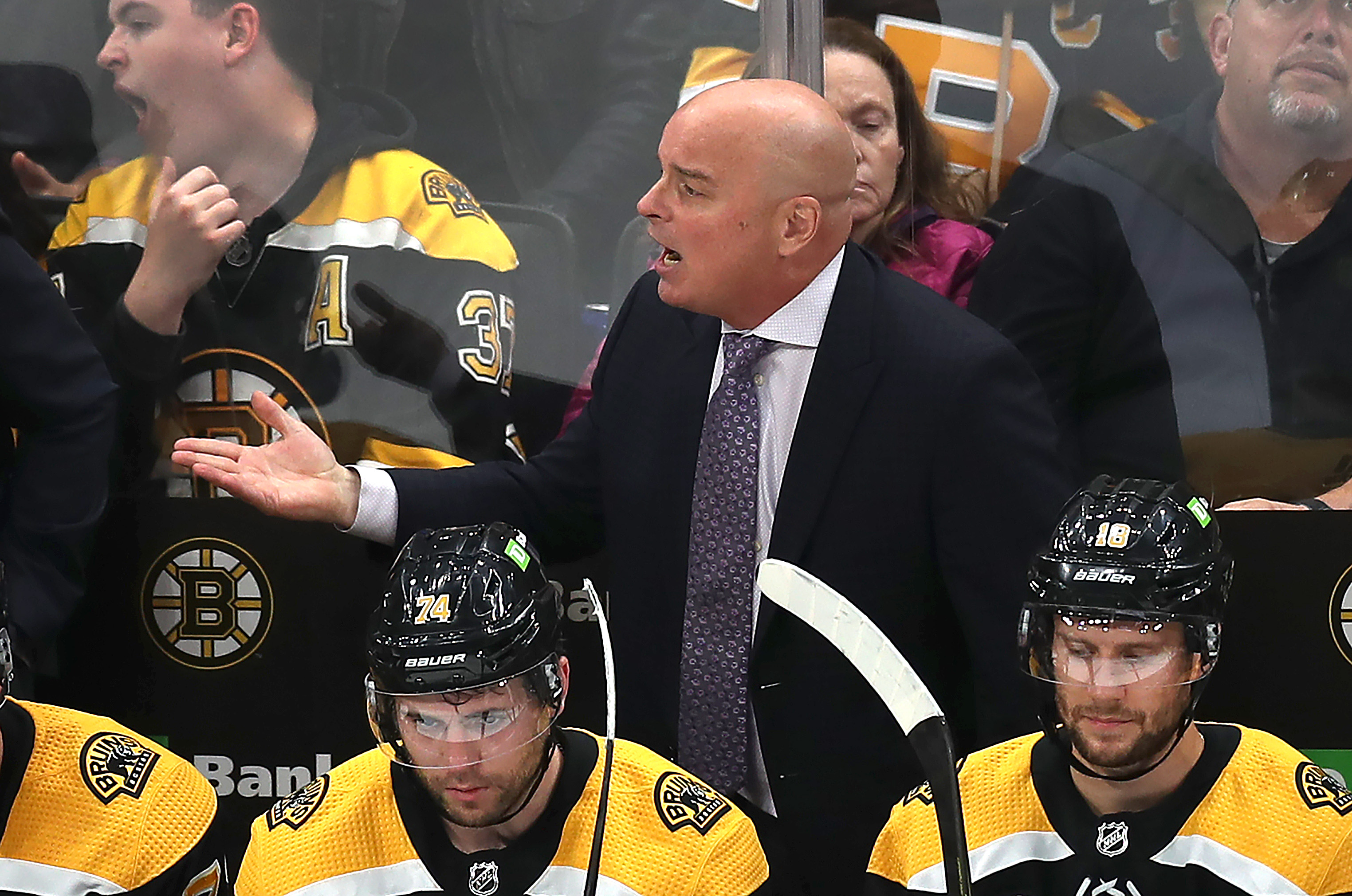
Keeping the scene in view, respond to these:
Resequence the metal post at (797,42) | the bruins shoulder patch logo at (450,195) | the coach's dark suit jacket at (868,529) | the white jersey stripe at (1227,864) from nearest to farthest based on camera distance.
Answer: the white jersey stripe at (1227,864) < the coach's dark suit jacket at (868,529) < the metal post at (797,42) < the bruins shoulder patch logo at (450,195)

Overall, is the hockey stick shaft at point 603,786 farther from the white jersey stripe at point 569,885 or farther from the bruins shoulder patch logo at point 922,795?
the bruins shoulder patch logo at point 922,795

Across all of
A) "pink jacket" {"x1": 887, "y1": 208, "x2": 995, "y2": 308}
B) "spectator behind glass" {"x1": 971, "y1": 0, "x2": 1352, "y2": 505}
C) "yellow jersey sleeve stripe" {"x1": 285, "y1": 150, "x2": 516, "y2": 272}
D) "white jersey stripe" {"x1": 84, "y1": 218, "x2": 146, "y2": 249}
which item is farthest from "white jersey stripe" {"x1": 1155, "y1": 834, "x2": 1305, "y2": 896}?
"white jersey stripe" {"x1": 84, "y1": 218, "x2": 146, "y2": 249}

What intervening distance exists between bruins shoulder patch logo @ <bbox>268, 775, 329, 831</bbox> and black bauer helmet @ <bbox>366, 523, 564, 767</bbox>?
0.45 ft

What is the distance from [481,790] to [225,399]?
4.51ft

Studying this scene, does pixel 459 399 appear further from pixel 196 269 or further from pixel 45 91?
pixel 45 91

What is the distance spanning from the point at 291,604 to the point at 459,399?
494mm

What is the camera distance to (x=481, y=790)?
2.11m

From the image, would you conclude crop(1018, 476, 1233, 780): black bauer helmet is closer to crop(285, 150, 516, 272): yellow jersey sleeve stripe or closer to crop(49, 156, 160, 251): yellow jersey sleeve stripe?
crop(285, 150, 516, 272): yellow jersey sleeve stripe

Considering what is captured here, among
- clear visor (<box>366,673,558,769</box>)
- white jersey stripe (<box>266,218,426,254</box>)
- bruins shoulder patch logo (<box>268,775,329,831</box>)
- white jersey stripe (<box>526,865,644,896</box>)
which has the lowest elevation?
white jersey stripe (<box>526,865,644,896</box>)

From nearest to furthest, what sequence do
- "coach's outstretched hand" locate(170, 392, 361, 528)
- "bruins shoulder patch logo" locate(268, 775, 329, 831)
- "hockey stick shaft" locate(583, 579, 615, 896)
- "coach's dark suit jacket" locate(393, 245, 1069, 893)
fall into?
"hockey stick shaft" locate(583, 579, 615, 896), "bruins shoulder patch logo" locate(268, 775, 329, 831), "coach's dark suit jacket" locate(393, 245, 1069, 893), "coach's outstretched hand" locate(170, 392, 361, 528)

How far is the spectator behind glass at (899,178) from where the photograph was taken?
3.04 m

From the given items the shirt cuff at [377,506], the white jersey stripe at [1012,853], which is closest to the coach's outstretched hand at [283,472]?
the shirt cuff at [377,506]

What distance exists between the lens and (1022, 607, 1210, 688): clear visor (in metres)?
2.20

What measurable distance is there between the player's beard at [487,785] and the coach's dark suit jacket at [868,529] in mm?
554
